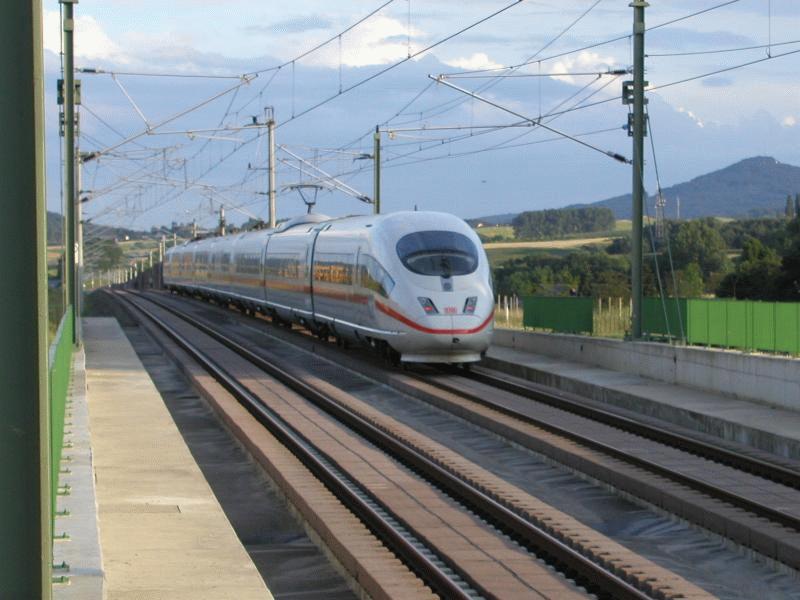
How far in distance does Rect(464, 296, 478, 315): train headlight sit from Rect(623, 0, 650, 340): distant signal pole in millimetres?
3011

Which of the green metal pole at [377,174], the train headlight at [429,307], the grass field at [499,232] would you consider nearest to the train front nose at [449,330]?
the train headlight at [429,307]

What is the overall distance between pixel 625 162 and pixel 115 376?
1108cm

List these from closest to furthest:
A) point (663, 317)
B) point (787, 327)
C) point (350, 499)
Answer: point (350, 499) → point (787, 327) → point (663, 317)

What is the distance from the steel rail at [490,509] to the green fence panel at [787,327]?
703cm

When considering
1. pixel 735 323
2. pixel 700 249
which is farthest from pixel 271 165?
pixel 700 249

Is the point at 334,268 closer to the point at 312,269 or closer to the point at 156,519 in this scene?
the point at 312,269

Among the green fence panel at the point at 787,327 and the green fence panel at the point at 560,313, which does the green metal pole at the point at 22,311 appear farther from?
the green fence panel at the point at 560,313

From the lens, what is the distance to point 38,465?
419cm

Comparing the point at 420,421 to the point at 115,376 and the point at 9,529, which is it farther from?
the point at 9,529

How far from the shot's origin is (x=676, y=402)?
2116 centimetres

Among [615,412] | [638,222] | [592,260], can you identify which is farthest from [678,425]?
[592,260]

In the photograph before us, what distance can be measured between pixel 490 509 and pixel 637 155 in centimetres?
1452

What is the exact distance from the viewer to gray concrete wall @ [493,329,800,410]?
20.4 m

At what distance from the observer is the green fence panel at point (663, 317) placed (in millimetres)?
27078
